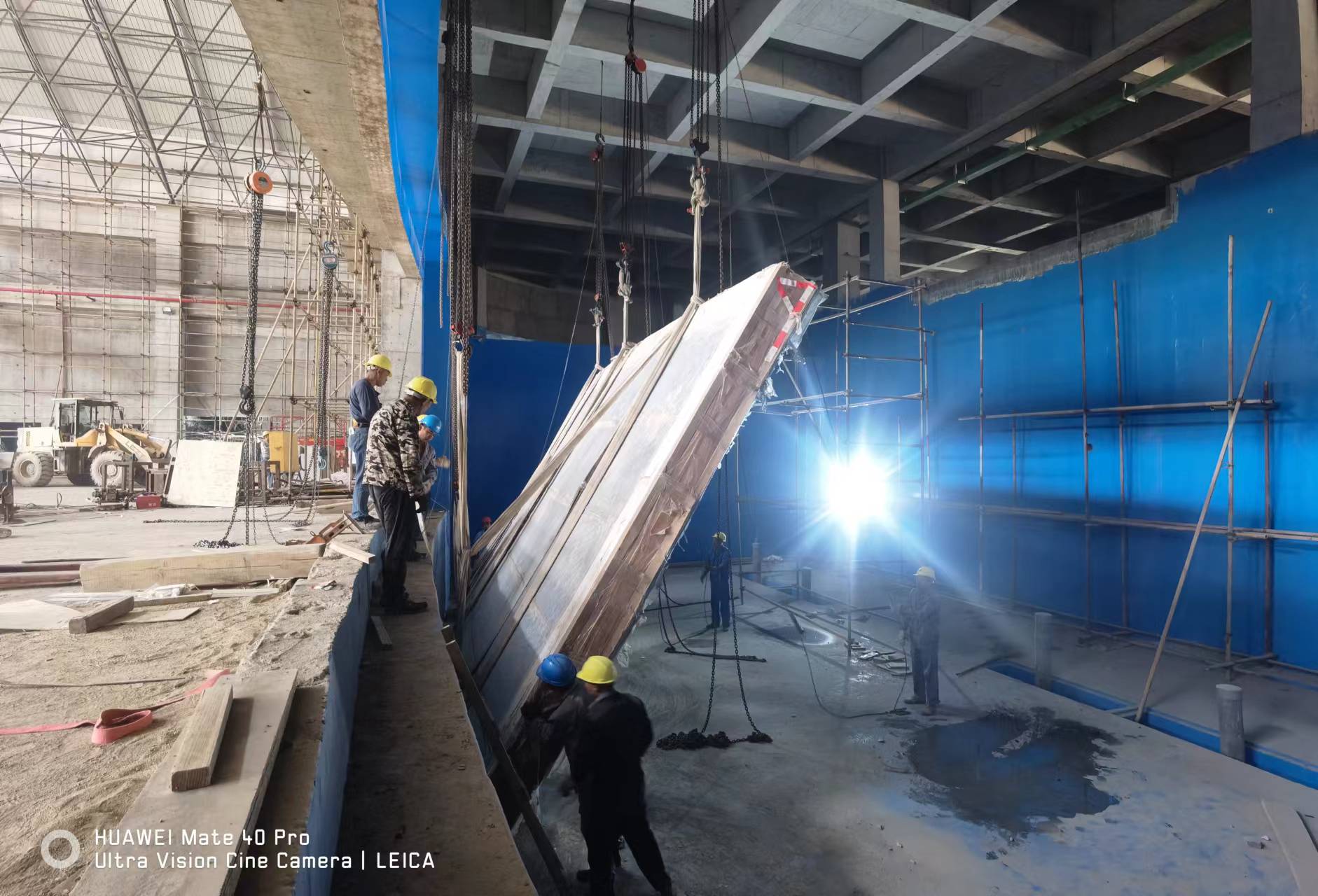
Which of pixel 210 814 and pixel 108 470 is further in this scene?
pixel 108 470

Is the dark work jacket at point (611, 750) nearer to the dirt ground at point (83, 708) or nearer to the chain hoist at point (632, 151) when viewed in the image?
the dirt ground at point (83, 708)

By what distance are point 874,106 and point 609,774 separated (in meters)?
9.89

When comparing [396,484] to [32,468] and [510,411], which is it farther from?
[32,468]

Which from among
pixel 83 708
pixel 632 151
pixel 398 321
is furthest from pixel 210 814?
pixel 398 321

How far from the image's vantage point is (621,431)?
15.5ft

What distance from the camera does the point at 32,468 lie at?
16.3 m

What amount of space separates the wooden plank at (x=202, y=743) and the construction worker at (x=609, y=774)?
1956mm

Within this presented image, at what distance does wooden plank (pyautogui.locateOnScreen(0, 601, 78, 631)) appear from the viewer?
3.33 meters

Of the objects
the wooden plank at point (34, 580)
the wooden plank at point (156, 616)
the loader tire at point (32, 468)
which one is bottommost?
the wooden plank at point (156, 616)

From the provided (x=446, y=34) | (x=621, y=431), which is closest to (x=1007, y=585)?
(x=621, y=431)

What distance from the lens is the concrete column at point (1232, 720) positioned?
16.7 ft

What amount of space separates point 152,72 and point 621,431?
2025cm

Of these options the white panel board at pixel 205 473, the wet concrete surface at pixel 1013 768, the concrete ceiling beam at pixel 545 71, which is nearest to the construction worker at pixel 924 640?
the wet concrete surface at pixel 1013 768

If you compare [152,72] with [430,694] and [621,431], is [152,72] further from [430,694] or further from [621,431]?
[430,694]
